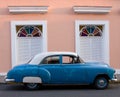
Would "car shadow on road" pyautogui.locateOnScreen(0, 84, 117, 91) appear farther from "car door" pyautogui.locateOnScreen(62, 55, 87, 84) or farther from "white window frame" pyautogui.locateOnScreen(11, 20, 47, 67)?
"white window frame" pyautogui.locateOnScreen(11, 20, 47, 67)

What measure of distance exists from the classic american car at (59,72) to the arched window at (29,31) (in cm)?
407

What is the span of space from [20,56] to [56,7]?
280 centimetres

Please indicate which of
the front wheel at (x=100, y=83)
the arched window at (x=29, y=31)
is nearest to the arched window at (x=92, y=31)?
the arched window at (x=29, y=31)

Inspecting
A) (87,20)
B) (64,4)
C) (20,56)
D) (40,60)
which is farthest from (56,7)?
(40,60)

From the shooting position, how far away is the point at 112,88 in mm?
14359

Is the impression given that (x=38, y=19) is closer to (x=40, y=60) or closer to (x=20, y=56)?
(x=20, y=56)

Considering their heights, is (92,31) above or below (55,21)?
below

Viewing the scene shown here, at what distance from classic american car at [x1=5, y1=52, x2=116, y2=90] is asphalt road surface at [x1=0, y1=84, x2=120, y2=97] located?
0.98 ft

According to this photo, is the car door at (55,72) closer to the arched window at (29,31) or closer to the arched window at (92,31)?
the arched window at (29,31)

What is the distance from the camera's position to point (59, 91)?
1369 cm

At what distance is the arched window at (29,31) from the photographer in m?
18.1

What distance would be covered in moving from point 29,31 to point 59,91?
5.24 meters

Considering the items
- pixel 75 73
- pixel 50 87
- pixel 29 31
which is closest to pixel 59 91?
pixel 75 73

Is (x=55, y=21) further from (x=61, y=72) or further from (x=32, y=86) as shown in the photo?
(x=32, y=86)
